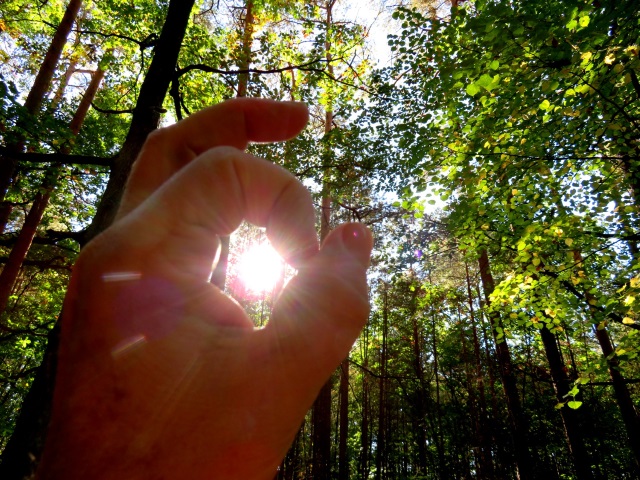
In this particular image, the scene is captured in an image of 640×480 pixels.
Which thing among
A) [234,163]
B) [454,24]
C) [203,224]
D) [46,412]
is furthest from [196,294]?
[454,24]

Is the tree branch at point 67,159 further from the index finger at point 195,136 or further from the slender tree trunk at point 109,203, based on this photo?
the index finger at point 195,136

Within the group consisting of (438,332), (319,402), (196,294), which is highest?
(438,332)

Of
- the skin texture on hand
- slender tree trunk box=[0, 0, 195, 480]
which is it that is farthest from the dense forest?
the skin texture on hand

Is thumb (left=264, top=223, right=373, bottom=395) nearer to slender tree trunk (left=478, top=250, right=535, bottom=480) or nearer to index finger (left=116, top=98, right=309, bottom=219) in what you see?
index finger (left=116, top=98, right=309, bottom=219)

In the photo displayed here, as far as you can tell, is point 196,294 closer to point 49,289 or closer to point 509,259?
point 509,259

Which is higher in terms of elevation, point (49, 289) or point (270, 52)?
point (270, 52)

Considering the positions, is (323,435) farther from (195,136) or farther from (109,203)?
(195,136)
